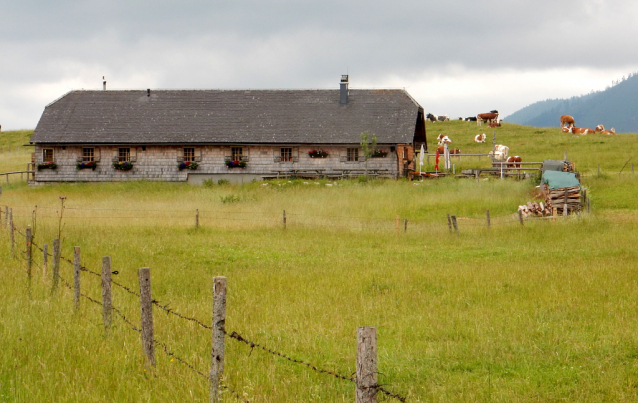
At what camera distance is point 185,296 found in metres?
12.1

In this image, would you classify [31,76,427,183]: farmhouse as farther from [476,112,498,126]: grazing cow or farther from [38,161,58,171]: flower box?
[476,112,498,126]: grazing cow

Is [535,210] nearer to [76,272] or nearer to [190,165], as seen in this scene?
[76,272]

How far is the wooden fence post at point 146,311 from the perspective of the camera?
6.71m

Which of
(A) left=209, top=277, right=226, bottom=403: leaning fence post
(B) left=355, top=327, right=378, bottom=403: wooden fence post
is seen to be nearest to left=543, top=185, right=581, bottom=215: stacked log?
(A) left=209, top=277, right=226, bottom=403: leaning fence post

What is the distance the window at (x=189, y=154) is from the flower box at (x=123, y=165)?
11.4 ft

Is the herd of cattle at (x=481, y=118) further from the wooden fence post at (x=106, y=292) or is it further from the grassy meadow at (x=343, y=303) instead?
the wooden fence post at (x=106, y=292)

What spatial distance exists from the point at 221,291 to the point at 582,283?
977cm

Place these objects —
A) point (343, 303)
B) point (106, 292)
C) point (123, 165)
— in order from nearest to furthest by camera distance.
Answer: point (106, 292) < point (343, 303) < point (123, 165)

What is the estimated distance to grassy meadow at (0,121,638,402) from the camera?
716cm

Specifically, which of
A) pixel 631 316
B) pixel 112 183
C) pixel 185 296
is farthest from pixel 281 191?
pixel 631 316

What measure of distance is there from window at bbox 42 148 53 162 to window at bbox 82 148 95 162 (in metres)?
2.34

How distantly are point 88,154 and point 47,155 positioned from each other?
2933mm

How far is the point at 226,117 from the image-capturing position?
43156 millimetres

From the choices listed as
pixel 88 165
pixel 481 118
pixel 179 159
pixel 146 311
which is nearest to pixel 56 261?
pixel 146 311
